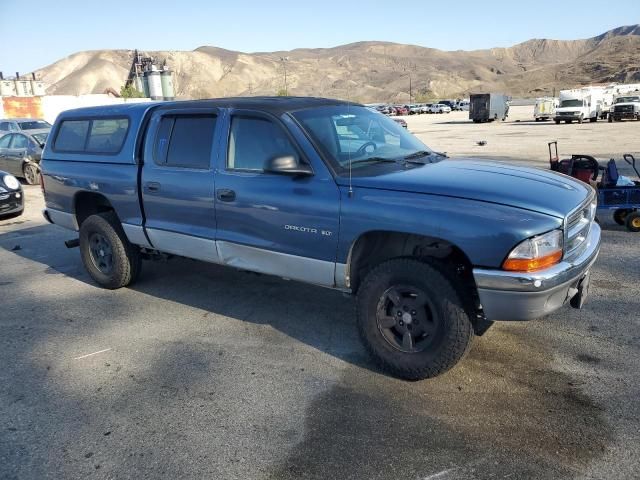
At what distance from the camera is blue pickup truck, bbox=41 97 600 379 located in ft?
10.4

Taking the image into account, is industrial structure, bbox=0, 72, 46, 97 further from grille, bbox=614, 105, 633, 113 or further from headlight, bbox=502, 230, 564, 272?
headlight, bbox=502, 230, 564, 272

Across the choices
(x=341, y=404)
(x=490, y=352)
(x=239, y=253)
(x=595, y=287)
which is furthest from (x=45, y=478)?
(x=595, y=287)

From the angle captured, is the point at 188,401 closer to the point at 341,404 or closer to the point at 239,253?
the point at 341,404

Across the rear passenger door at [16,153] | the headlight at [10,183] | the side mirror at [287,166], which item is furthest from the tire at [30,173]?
the side mirror at [287,166]

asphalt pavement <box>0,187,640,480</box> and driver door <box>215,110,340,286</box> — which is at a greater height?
driver door <box>215,110,340,286</box>

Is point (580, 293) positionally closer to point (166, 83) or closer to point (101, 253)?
point (101, 253)

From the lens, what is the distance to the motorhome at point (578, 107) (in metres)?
38.8

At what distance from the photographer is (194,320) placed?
4.79 metres

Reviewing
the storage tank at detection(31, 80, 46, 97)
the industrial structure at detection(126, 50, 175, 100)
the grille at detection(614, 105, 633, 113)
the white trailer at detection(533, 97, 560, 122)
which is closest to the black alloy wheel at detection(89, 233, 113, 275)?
the grille at detection(614, 105, 633, 113)

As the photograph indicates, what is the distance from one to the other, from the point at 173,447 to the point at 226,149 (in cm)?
233

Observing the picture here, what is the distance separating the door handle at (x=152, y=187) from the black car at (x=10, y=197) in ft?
20.6

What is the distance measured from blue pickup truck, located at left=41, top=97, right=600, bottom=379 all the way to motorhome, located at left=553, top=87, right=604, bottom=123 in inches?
1538

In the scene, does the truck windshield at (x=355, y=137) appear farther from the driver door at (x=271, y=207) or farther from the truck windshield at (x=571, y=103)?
the truck windshield at (x=571, y=103)

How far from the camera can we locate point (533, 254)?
3.07 meters
